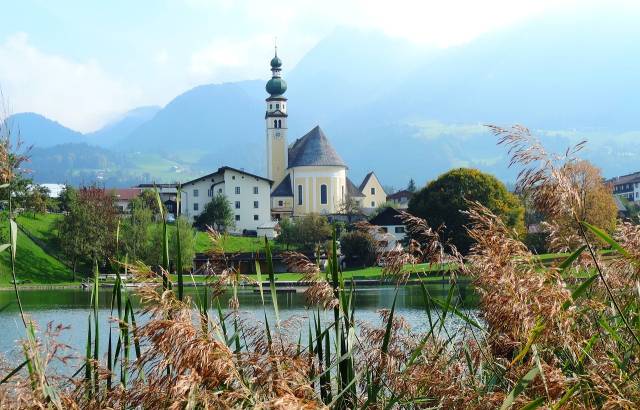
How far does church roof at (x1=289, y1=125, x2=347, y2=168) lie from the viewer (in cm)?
9925

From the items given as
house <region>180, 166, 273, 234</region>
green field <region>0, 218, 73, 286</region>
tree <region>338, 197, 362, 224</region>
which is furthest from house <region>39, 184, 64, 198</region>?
tree <region>338, 197, 362, 224</region>

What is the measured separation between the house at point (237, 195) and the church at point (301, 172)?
21.5ft

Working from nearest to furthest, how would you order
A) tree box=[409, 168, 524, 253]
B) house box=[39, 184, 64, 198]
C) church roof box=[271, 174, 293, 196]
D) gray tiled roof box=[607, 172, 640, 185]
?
tree box=[409, 168, 524, 253], house box=[39, 184, 64, 198], church roof box=[271, 174, 293, 196], gray tiled roof box=[607, 172, 640, 185]

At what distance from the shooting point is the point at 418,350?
4414mm

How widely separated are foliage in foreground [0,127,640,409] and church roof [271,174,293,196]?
9239 centimetres

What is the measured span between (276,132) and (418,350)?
99.8 meters

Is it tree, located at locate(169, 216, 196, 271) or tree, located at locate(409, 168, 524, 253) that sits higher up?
tree, located at locate(409, 168, 524, 253)

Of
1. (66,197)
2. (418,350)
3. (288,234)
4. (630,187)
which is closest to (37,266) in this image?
(66,197)

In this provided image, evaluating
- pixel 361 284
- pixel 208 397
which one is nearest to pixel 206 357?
pixel 208 397

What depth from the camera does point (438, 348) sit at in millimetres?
4949

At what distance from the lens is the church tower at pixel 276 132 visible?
103 metres

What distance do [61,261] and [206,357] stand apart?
58204 millimetres

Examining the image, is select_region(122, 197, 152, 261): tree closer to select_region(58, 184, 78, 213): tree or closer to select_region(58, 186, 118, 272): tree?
select_region(58, 186, 118, 272): tree

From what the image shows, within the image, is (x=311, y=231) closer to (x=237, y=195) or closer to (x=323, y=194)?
(x=237, y=195)
